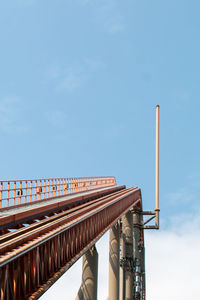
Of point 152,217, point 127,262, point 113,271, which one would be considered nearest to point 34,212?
point 113,271

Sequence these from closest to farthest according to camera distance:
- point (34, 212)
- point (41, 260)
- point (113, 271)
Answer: point (41, 260), point (34, 212), point (113, 271)

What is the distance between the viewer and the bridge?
9312 millimetres

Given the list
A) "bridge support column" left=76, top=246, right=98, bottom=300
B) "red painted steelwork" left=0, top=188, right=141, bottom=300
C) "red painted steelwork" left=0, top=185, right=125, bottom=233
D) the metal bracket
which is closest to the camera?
"red painted steelwork" left=0, top=188, right=141, bottom=300

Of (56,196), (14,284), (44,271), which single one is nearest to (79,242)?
(44,271)

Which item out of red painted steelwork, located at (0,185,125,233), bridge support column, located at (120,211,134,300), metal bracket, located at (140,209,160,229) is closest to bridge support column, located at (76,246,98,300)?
red painted steelwork, located at (0,185,125,233)

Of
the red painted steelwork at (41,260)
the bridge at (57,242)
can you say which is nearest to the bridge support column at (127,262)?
the bridge at (57,242)

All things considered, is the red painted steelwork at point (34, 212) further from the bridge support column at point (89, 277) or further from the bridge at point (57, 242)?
the bridge support column at point (89, 277)

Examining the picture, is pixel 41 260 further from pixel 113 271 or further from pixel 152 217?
pixel 152 217

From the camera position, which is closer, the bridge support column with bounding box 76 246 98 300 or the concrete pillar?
the bridge support column with bounding box 76 246 98 300

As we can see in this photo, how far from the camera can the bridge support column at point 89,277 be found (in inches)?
711

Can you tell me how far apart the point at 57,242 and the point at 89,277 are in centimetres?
742

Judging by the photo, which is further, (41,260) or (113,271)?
(113,271)

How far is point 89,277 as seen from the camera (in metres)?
18.7

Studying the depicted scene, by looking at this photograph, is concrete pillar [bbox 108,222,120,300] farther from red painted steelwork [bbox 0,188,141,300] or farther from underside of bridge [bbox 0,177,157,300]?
red painted steelwork [bbox 0,188,141,300]
